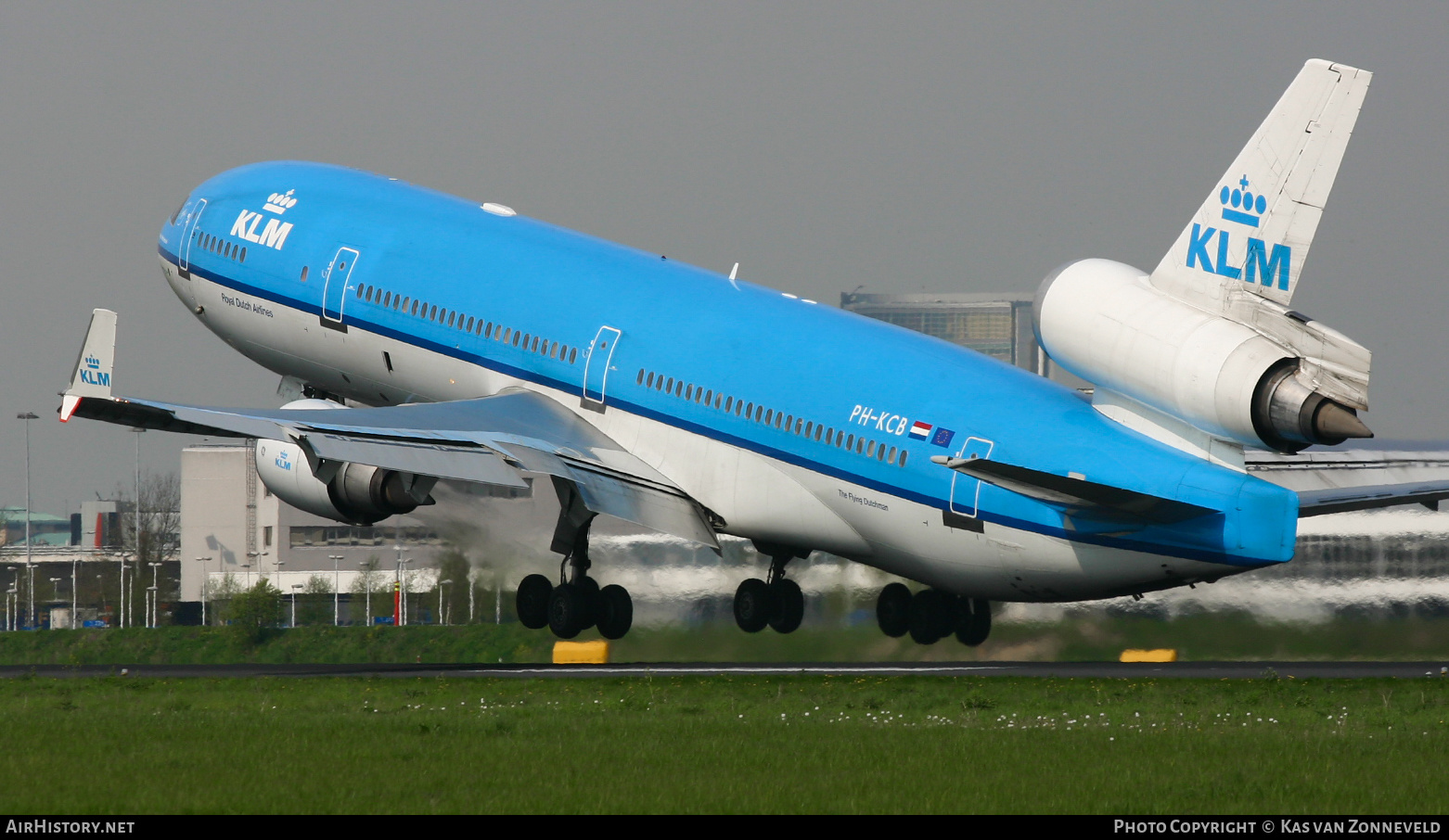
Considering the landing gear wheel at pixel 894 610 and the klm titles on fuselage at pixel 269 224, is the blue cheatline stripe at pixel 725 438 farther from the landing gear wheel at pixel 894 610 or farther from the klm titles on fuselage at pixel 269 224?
the landing gear wheel at pixel 894 610

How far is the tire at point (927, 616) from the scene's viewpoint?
34.9 meters

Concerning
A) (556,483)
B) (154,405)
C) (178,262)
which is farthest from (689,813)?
(178,262)

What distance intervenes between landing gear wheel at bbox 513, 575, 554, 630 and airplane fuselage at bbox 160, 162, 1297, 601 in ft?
11.1

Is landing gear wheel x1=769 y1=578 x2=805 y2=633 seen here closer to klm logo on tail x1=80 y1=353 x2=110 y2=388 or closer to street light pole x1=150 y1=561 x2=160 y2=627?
klm logo on tail x1=80 y1=353 x2=110 y2=388

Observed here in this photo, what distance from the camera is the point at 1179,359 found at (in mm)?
24984

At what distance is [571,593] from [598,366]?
4.24m

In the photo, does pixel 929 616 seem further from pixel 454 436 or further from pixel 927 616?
pixel 454 436

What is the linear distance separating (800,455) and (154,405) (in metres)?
9.99

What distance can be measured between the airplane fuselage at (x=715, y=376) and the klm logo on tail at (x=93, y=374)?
23.1 feet

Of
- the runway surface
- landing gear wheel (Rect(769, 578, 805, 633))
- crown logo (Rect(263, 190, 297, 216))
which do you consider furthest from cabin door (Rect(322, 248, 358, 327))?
landing gear wheel (Rect(769, 578, 805, 633))

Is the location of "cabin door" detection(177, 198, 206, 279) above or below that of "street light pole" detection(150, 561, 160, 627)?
above

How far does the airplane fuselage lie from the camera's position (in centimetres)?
2702

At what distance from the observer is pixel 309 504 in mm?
34000

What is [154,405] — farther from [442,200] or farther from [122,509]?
[122,509]
